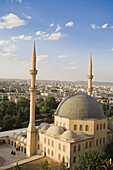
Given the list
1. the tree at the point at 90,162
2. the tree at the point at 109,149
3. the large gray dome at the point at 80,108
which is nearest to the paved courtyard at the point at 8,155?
the large gray dome at the point at 80,108

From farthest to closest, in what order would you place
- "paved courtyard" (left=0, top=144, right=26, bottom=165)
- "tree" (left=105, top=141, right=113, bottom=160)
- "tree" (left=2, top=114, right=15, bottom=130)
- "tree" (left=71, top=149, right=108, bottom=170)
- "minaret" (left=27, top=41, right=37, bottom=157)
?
1. "tree" (left=2, top=114, right=15, bottom=130)
2. "minaret" (left=27, top=41, right=37, bottom=157)
3. "tree" (left=105, top=141, right=113, bottom=160)
4. "paved courtyard" (left=0, top=144, right=26, bottom=165)
5. "tree" (left=71, top=149, right=108, bottom=170)

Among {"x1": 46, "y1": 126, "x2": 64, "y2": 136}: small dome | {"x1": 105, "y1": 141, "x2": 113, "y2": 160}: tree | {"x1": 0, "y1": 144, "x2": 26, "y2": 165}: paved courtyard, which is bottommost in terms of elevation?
{"x1": 0, "y1": 144, "x2": 26, "y2": 165}: paved courtyard

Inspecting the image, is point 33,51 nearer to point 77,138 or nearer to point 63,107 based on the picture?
point 63,107

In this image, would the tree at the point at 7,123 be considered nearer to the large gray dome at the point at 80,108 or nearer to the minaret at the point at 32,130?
the minaret at the point at 32,130

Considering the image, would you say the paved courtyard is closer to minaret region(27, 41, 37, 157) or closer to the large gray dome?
minaret region(27, 41, 37, 157)

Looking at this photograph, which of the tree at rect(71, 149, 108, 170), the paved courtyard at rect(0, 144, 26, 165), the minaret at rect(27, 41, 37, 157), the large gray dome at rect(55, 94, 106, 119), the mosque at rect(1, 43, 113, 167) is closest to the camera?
the tree at rect(71, 149, 108, 170)

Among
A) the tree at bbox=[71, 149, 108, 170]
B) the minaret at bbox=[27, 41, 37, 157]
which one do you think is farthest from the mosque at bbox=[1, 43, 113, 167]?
the tree at bbox=[71, 149, 108, 170]

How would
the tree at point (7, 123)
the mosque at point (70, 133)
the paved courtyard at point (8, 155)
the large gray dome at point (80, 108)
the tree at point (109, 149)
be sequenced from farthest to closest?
the tree at point (7, 123) → the large gray dome at point (80, 108) → the tree at point (109, 149) → the paved courtyard at point (8, 155) → the mosque at point (70, 133)
